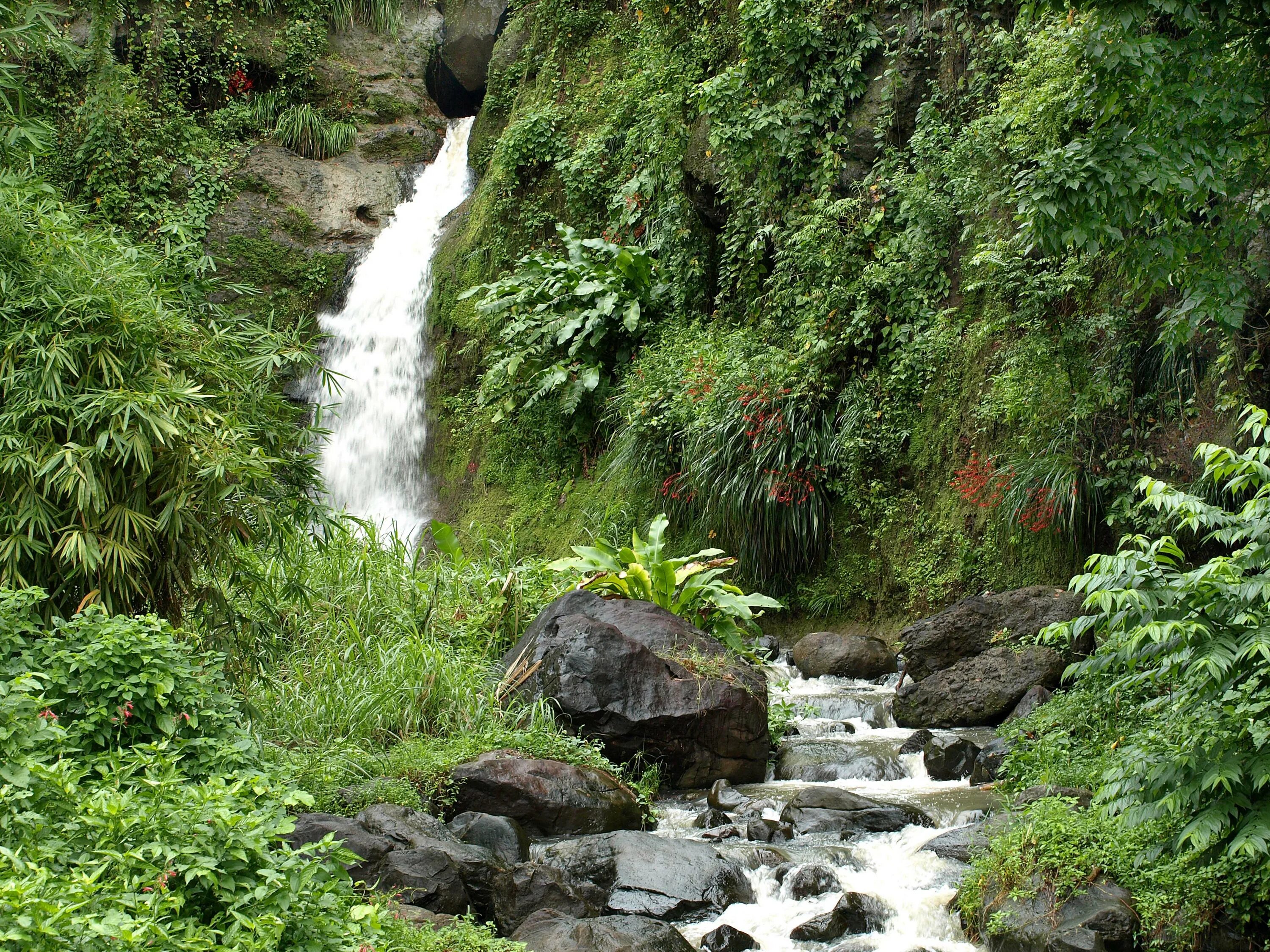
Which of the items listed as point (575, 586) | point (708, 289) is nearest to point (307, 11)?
point (708, 289)

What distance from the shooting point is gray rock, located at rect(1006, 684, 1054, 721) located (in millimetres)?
6844

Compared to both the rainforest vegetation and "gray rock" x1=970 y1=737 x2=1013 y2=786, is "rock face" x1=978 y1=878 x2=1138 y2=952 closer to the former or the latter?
the rainforest vegetation

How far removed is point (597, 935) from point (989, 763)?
9.98 feet

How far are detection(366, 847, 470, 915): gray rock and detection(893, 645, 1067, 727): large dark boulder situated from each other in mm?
3822

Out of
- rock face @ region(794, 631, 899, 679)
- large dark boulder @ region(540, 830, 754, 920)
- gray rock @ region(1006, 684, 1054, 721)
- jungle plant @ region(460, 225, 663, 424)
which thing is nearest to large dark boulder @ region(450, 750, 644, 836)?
large dark boulder @ region(540, 830, 754, 920)

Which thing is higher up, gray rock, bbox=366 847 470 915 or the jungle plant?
the jungle plant

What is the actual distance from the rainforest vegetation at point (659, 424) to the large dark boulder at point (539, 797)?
0.79 feet

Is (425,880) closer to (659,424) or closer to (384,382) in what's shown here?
(659,424)

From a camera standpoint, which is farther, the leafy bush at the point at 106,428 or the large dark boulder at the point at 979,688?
the large dark boulder at the point at 979,688

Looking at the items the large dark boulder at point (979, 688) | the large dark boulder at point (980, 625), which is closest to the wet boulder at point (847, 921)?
the large dark boulder at point (979, 688)

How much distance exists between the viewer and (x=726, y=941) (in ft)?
15.5

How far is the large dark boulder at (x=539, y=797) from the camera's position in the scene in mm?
5891

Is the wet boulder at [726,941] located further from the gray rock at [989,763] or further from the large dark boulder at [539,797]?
the gray rock at [989,763]

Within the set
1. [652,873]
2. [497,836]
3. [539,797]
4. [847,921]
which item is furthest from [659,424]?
[847,921]
